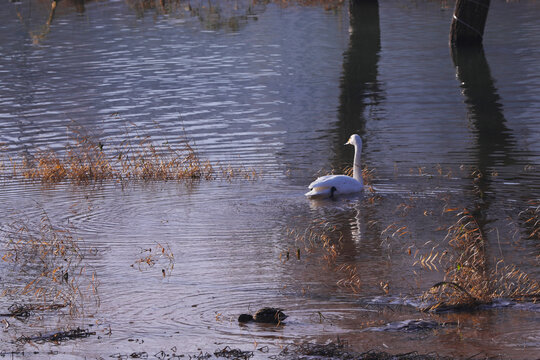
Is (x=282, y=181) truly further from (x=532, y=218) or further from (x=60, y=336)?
(x=60, y=336)

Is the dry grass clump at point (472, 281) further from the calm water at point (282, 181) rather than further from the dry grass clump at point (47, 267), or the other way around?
the dry grass clump at point (47, 267)

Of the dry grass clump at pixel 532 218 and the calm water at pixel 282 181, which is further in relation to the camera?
the dry grass clump at pixel 532 218

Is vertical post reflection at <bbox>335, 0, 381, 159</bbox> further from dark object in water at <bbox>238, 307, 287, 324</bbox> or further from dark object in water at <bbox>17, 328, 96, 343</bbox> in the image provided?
dark object in water at <bbox>17, 328, 96, 343</bbox>

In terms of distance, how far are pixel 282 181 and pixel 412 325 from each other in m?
6.93

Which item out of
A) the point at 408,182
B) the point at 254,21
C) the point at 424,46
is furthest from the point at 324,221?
the point at 254,21

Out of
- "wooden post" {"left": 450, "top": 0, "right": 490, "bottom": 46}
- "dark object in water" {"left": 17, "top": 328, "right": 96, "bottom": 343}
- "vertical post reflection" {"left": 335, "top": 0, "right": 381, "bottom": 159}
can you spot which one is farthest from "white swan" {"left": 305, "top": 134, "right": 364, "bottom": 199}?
"wooden post" {"left": 450, "top": 0, "right": 490, "bottom": 46}

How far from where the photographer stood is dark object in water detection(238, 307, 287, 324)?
7754 millimetres

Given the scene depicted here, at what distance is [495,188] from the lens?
12.8 meters

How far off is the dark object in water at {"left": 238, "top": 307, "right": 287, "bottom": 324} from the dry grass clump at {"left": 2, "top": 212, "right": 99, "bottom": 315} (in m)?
1.73

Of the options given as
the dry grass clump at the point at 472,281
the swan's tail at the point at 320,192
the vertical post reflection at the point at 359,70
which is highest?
the dry grass clump at the point at 472,281

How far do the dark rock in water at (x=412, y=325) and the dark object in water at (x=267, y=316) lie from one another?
833mm

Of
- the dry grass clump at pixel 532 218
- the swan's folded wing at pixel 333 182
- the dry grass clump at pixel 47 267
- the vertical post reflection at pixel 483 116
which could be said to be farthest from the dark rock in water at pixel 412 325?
the swan's folded wing at pixel 333 182

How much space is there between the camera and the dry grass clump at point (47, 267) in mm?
8953

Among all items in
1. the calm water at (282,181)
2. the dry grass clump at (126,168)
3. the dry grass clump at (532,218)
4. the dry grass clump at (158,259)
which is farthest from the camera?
the dry grass clump at (126,168)
